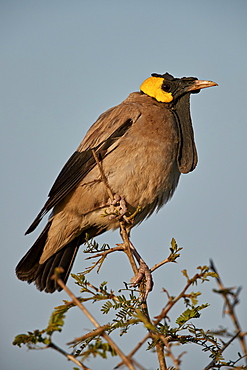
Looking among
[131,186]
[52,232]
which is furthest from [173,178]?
[52,232]

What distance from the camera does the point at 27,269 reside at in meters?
5.25

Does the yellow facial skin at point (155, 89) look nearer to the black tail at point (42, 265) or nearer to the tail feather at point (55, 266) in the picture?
the black tail at point (42, 265)

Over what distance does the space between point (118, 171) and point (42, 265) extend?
1353 mm

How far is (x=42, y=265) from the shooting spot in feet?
17.4

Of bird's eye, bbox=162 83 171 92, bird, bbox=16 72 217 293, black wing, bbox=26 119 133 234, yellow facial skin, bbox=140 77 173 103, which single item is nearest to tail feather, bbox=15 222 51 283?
bird, bbox=16 72 217 293

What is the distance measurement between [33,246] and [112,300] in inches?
91.3

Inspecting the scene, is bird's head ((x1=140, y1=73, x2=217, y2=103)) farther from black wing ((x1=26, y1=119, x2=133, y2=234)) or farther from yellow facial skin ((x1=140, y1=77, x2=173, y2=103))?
black wing ((x1=26, y1=119, x2=133, y2=234))

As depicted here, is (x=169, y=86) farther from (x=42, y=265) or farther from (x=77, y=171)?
(x=42, y=265)

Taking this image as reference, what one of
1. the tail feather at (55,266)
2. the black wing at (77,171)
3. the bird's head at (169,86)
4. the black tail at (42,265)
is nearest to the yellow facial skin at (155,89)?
the bird's head at (169,86)

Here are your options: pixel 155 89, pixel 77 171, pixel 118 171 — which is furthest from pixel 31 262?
pixel 155 89

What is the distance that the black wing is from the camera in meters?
4.92

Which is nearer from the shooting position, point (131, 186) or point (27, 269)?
point (131, 186)

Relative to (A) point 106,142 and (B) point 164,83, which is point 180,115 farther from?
(A) point 106,142

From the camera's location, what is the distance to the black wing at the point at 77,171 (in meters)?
4.92
